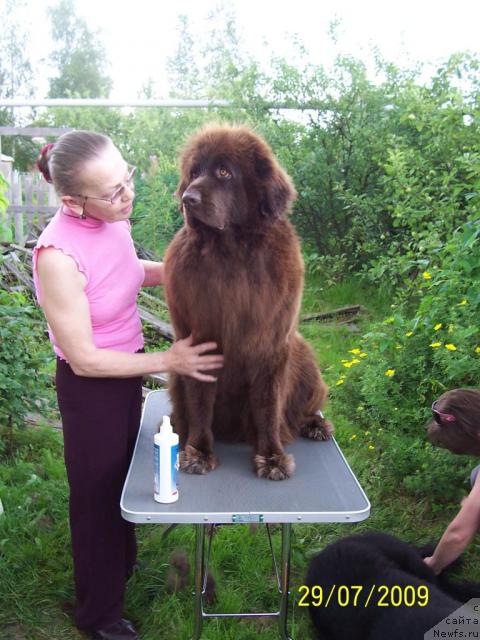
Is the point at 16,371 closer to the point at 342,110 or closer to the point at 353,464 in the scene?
the point at 353,464

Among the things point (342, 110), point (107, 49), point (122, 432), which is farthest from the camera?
point (107, 49)

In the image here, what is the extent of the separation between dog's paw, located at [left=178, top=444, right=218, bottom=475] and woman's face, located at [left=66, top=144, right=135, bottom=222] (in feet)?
3.00

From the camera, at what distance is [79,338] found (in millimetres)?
2164

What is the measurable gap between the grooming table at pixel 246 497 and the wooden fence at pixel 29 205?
233 inches

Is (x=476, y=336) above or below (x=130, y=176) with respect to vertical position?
below

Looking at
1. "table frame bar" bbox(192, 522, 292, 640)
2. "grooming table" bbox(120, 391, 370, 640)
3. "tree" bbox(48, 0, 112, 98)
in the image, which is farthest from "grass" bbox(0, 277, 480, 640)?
"tree" bbox(48, 0, 112, 98)

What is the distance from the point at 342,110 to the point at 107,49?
19.0 m

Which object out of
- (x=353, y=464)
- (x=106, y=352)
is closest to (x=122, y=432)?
(x=106, y=352)

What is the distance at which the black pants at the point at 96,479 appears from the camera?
7.73 ft

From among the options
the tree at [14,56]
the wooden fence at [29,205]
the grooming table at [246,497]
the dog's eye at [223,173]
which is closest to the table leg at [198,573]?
the grooming table at [246,497]

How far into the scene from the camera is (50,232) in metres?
2.21

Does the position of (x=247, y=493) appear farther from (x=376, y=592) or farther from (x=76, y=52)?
(x=76, y=52)

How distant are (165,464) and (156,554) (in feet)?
4.14
